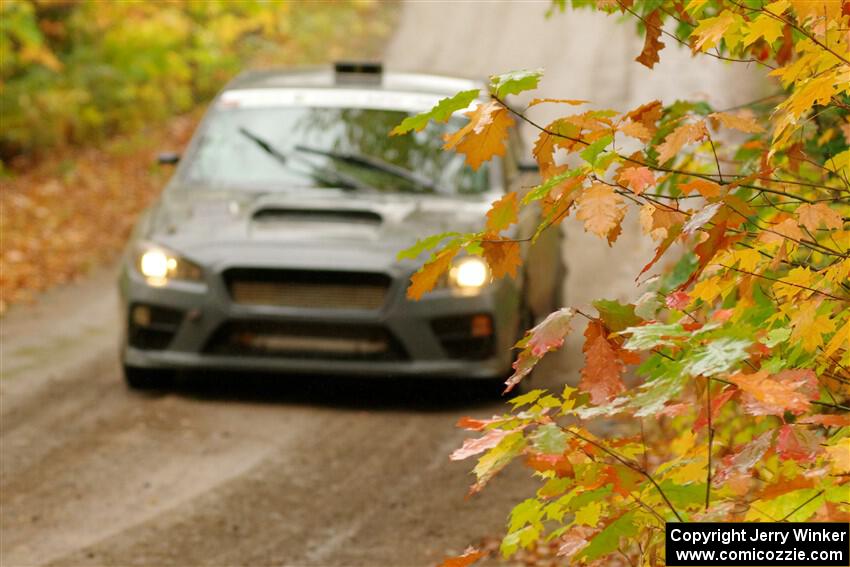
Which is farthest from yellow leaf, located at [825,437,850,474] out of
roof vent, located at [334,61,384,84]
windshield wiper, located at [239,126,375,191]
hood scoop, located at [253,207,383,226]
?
roof vent, located at [334,61,384,84]

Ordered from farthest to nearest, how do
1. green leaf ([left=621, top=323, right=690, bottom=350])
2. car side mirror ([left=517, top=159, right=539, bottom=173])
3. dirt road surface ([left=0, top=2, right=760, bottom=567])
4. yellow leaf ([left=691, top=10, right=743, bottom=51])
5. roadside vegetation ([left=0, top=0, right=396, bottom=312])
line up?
roadside vegetation ([left=0, top=0, right=396, bottom=312]), car side mirror ([left=517, top=159, right=539, bottom=173]), dirt road surface ([left=0, top=2, right=760, bottom=567]), yellow leaf ([left=691, top=10, right=743, bottom=51]), green leaf ([left=621, top=323, right=690, bottom=350])

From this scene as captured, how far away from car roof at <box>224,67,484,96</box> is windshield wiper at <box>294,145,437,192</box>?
24.7 inches

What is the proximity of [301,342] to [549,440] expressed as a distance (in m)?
4.81

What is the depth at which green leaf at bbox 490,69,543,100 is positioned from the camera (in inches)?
108

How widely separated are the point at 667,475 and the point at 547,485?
1.50 ft

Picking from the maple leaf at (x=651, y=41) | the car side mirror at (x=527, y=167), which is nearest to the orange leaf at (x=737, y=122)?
the maple leaf at (x=651, y=41)

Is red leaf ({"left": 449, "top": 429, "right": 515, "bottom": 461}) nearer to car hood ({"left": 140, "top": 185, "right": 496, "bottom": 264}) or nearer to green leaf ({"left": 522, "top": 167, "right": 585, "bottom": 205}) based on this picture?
green leaf ({"left": 522, "top": 167, "right": 585, "bottom": 205})

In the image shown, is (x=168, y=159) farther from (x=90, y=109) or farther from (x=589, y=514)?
(x=90, y=109)

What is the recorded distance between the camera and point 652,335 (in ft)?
8.13

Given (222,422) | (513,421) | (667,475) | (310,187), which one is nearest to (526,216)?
(310,187)

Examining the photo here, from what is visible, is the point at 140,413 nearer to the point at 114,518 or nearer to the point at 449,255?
the point at 114,518

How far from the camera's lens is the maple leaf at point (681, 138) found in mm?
2992

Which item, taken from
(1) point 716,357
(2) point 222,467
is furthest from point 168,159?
(1) point 716,357

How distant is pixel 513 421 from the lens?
2.71 m
